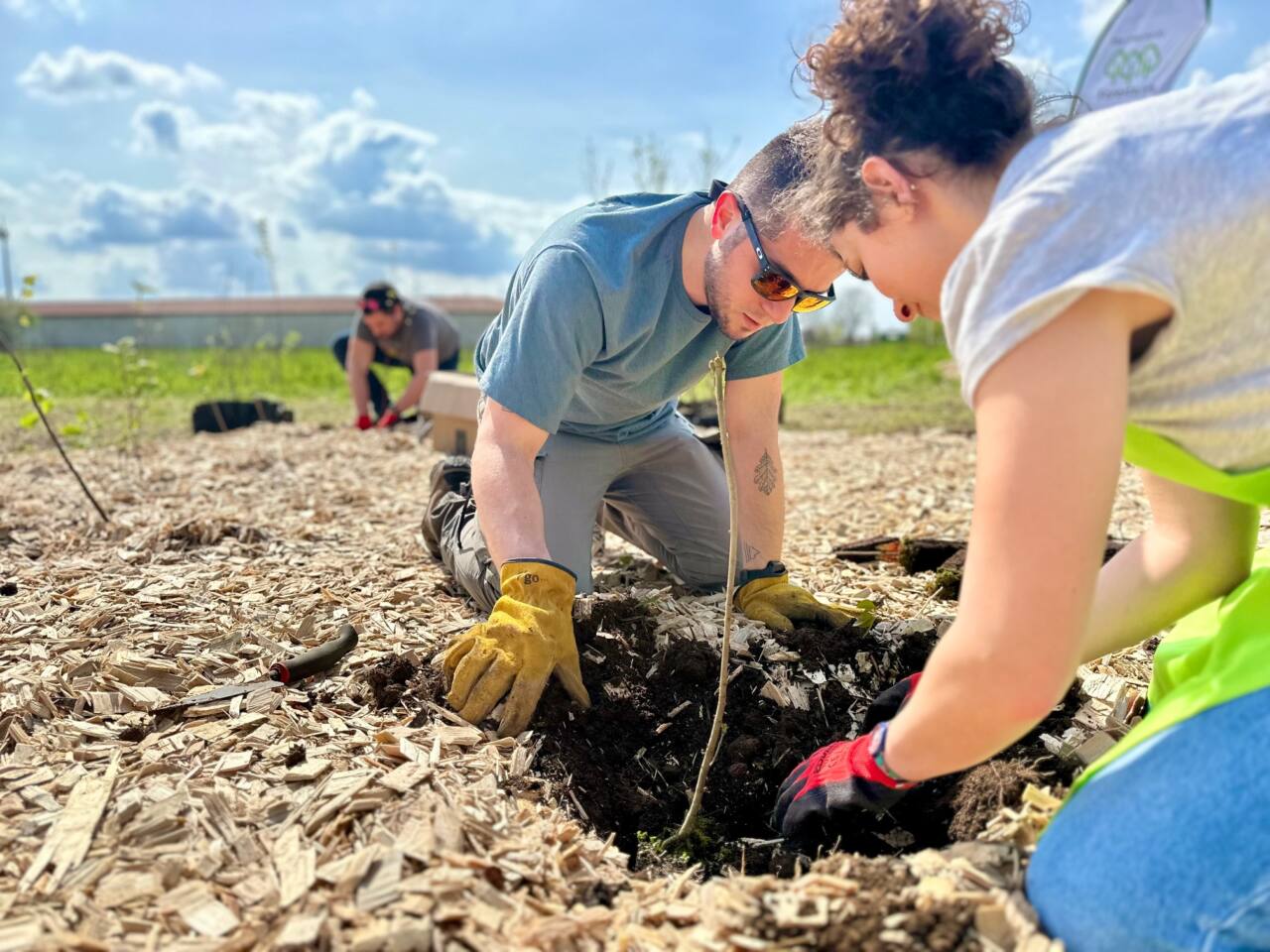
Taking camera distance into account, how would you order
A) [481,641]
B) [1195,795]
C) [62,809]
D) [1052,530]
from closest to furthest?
[1052,530]
[1195,795]
[62,809]
[481,641]

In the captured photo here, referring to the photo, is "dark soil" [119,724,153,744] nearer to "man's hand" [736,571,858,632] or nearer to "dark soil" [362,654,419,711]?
"dark soil" [362,654,419,711]

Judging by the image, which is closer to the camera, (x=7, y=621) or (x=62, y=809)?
(x=62, y=809)

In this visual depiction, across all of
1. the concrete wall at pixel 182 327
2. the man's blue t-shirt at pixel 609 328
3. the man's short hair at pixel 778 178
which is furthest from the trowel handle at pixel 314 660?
the concrete wall at pixel 182 327

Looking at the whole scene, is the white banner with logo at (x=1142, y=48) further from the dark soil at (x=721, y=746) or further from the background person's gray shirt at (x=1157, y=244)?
the background person's gray shirt at (x=1157, y=244)

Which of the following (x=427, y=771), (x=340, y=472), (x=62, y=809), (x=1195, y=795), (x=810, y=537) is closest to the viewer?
(x=1195, y=795)

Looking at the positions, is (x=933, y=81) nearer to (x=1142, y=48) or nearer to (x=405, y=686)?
(x=405, y=686)

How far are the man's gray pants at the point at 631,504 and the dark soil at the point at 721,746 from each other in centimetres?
53

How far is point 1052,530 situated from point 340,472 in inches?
229

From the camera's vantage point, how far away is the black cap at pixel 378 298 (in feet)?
27.8

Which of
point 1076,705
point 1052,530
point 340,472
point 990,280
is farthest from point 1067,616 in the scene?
point 340,472

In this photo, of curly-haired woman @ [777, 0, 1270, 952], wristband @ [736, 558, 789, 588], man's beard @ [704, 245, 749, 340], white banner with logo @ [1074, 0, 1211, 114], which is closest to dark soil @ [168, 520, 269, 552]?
wristband @ [736, 558, 789, 588]

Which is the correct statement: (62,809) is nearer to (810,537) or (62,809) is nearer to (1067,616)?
(1067,616)

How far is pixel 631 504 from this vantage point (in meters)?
3.86

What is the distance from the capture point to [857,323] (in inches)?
1228
